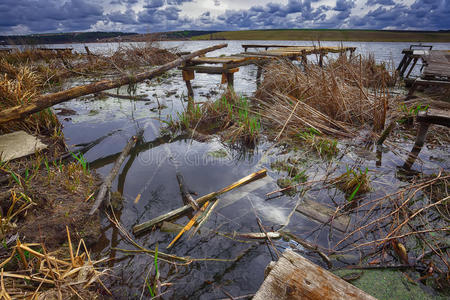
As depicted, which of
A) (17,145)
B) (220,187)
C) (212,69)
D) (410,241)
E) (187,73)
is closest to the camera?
(410,241)

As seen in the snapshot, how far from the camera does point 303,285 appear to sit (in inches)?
45.0

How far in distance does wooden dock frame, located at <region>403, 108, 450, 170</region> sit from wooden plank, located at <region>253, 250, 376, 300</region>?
11.2 feet

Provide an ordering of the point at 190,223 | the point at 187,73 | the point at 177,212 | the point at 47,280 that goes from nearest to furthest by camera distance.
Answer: the point at 47,280 → the point at 190,223 → the point at 177,212 → the point at 187,73

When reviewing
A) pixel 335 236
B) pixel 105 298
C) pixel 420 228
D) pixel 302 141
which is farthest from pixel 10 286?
pixel 302 141

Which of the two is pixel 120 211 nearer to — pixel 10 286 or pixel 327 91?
pixel 10 286

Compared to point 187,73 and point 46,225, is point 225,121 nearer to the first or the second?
point 187,73

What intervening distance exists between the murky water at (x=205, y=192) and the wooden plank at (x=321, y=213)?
0.11m

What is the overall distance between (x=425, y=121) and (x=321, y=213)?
7.67 feet

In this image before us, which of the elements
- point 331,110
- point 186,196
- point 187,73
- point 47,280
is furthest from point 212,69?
point 47,280

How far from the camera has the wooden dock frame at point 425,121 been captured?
10.2 feet

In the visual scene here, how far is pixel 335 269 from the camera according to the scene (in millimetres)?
2092

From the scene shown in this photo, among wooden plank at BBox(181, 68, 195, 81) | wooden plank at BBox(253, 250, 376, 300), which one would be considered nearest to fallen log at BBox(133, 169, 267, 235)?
wooden plank at BBox(253, 250, 376, 300)

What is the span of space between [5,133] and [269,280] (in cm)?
573

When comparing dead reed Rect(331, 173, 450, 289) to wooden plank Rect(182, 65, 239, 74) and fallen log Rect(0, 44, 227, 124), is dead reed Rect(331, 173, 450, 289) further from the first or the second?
wooden plank Rect(182, 65, 239, 74)
